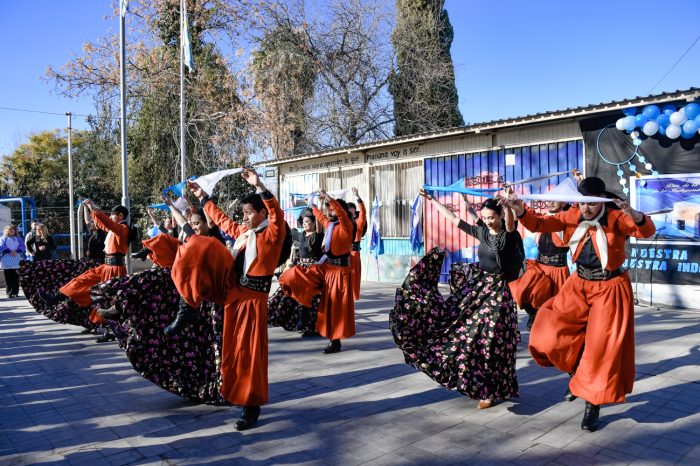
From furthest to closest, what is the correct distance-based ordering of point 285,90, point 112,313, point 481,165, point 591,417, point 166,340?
point 285,90
point 481,165
point 112,313
point 166,340
point 591,417

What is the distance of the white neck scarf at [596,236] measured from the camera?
4105 mm

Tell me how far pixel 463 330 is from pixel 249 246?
1.88 m

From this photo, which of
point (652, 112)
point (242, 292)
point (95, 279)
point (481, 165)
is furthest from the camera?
point (481, 165)

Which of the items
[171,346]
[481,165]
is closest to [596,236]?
[171,346]

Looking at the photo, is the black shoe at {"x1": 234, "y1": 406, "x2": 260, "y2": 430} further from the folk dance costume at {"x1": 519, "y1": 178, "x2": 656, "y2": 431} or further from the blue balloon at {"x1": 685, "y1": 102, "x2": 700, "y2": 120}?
the blue balloon at {"x1": 685, "y1": 102, "x2": 700, "y2": 120}

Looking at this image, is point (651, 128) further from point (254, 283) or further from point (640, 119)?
point (254, 283)

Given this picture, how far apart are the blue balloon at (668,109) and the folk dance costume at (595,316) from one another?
19.2 ft

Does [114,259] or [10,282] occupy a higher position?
[114,259]

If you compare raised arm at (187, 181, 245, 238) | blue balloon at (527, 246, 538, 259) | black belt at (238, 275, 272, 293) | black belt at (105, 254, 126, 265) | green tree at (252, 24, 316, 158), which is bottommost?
blue balloon at (527, 246, 538, 259)

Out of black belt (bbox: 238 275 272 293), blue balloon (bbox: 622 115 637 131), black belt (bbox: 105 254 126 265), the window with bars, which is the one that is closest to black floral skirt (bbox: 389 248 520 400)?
black belt (bbox: 238 275 272 293)

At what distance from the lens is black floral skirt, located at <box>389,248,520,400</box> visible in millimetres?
4441

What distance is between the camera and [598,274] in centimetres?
422

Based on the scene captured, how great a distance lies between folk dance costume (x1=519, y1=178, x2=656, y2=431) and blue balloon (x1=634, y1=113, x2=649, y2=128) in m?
5.84

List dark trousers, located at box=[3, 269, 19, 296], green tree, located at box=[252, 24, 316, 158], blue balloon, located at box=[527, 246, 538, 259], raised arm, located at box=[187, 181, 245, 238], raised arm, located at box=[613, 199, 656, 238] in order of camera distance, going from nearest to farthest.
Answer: raised arm, located at box=[613, 199, 656, 238] < raised arm, located at box=[187, 181, 245, 238] < blue balloon, located at box=[527, 246, 538, 259] < dark trousers, located at box=[3, 269, 19, 296] < green tree, located at box=[252, 24, 316, 158]
